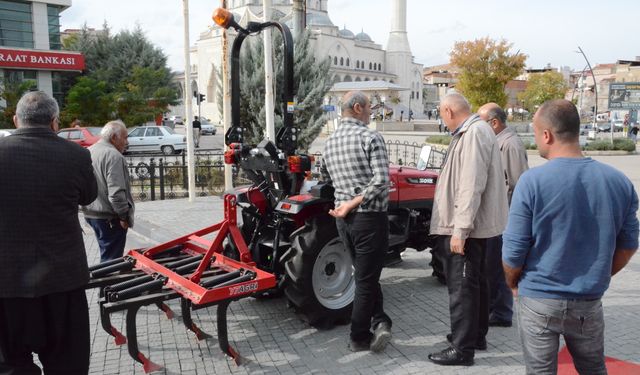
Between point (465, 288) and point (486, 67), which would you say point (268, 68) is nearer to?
point (465, 288)

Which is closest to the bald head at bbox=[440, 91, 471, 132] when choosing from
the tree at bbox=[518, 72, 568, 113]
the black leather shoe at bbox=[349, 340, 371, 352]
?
the black leather shoe at bbox=[349, 340, 371, 352]

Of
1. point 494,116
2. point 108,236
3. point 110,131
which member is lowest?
point 108,236

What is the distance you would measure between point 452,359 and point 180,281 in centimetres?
219

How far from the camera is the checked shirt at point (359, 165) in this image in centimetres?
402

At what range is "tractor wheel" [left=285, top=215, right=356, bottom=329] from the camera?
4.61m

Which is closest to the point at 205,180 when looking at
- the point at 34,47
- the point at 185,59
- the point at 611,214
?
the point at 185,59

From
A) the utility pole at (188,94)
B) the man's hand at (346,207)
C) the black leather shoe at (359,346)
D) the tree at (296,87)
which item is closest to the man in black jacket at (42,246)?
the man's hand at (346,207)

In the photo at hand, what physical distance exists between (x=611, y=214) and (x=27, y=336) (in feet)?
10.5

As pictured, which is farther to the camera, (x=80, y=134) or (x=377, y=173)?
(x=80, y=134)

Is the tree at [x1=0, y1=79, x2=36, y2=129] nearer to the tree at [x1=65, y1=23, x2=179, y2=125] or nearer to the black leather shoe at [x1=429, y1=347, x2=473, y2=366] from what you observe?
the tree at [x1=65, y1=23, x2=179, y2=125]

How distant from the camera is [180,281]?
163 inches

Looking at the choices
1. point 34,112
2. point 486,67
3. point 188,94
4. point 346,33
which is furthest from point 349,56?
point 34,112

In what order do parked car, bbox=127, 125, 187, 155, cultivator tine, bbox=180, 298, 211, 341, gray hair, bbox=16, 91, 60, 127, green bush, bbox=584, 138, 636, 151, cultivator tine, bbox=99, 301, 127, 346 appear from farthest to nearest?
green bush, bbox=584, 138, 636, 151, parked car, bbox=127, 125, 187, 155, cultivator tine, bbox=180, 298, 211, 341, cultivator tine, bbox=99, 301, 127, 346, gray hair, bbox=16, 91, 60, 127

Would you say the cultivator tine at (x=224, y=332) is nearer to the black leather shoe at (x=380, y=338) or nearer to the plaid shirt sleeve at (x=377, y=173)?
the black leather shoe at (x=380, y=338)
